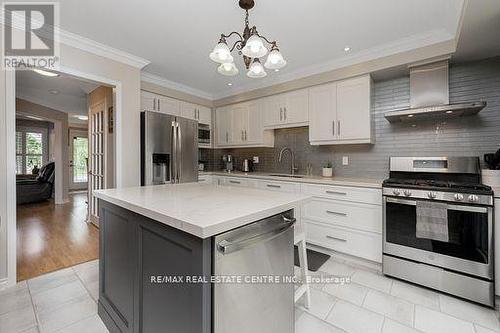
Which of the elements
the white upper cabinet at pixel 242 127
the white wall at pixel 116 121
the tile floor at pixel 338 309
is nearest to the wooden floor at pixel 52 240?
the tile floor at pixel 338 309

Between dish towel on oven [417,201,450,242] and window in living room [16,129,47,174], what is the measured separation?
9.81 m

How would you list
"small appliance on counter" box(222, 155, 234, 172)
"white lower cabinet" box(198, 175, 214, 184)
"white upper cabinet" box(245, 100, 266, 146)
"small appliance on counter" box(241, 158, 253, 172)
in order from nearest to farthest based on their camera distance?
1. "white upper cabinet" box(245, 100, 266, 146)
2. "white lower cabinet" box(198, 175, 214, 184)
3. "small appliance on counter" box(241, 158, 253, 172)
4. "small appliance on counter" box(222, 155, 234, 172)

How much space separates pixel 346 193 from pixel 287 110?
1569 millimetres

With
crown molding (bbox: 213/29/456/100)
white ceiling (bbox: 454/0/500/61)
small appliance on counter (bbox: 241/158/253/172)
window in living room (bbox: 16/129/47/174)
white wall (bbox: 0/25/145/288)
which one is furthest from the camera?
window in living room (bbox: 16/129/47/174)

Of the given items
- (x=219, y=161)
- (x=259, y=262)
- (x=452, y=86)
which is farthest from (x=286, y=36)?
(x=219, y=161)

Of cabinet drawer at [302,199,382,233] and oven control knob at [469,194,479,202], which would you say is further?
cabinet drawer at [302,199,382,233]

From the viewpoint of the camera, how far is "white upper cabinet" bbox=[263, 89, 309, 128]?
3.37m

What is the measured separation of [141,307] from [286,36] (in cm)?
262

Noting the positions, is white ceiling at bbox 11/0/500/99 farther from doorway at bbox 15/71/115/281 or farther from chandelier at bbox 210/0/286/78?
doorway at bbox 15/71/115/281

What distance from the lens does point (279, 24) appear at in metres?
2.21

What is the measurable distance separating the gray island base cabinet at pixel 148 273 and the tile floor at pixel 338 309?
0.33m

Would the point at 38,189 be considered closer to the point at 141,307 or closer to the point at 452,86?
the point at 141,307

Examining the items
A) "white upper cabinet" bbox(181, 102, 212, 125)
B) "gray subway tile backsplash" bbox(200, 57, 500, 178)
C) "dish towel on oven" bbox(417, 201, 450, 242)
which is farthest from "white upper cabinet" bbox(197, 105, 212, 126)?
"dish towel on oven" bbox(417, 201, 450, 242)

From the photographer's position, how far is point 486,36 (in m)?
1.97
